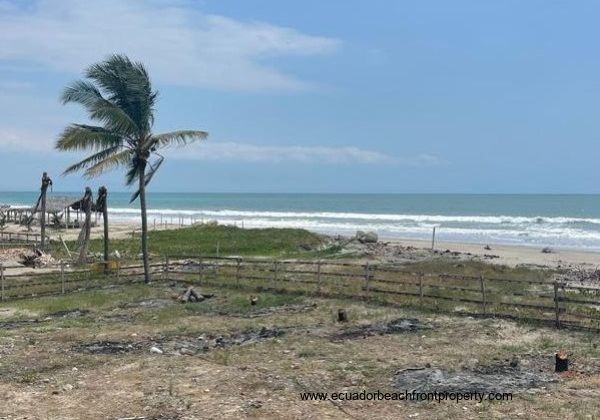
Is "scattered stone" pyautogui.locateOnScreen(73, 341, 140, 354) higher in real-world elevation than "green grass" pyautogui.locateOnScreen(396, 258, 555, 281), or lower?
lower

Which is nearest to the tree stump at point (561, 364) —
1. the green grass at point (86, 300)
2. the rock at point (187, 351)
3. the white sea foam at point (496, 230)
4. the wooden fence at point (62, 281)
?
the rock at point (187, 351)

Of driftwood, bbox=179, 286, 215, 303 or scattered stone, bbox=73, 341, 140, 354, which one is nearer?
scattered stone, bbox=73, 341, 140, 354

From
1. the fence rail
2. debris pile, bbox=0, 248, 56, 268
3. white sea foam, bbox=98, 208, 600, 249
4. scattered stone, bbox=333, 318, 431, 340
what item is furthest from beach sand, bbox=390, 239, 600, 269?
debris pile, bbox=0, 248, 56, 268

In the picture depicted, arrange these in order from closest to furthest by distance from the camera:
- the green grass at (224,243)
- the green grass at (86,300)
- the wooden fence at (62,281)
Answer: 1. the green grass at (86,300)
2. the wooden fence at (62,281)
3. the green grass at (224,243)

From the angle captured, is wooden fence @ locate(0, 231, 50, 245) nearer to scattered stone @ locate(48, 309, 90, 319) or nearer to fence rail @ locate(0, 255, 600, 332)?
fence rail @ locate(0, 255, 600, 332)

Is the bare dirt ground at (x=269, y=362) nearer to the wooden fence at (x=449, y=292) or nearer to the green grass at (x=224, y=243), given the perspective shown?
the wooden fence at (x=449, y=292)

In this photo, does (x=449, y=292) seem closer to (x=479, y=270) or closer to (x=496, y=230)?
(x=479, y=270)

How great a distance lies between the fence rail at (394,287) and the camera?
14.6 metres

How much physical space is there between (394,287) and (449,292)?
253 centimetres

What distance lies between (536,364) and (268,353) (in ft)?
15.1

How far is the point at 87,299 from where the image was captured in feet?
57.1

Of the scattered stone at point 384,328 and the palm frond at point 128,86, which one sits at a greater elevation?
the palm frond at point 128,86

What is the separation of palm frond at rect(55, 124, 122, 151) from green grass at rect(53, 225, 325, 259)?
9.66 metres

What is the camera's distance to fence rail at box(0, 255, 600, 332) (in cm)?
1462
